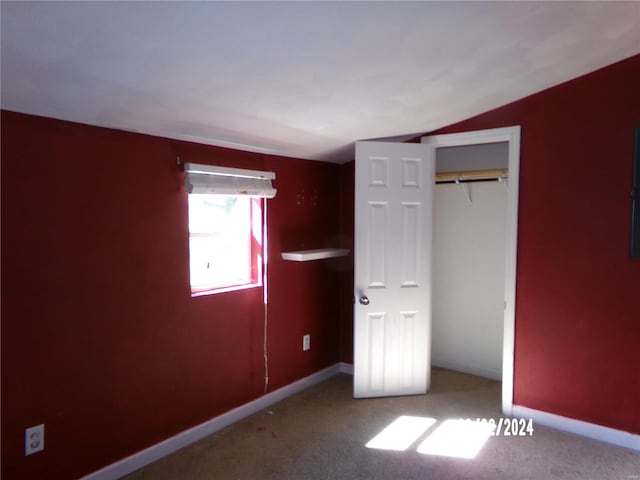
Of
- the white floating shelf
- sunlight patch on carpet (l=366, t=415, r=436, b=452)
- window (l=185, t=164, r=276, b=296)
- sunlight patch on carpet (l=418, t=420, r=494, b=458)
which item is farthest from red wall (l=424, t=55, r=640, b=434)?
window (l=185, t=164, r=276, b=296)

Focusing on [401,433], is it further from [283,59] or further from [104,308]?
[283,59]

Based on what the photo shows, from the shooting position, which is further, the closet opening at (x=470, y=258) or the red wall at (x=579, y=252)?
the closet opening at (x=470, y=258)

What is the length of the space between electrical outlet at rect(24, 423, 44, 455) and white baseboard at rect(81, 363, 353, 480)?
32cm

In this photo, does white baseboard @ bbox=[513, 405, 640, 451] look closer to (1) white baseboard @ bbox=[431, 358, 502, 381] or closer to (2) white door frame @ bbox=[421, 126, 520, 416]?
(2) white door frame @ bbox=[421, 126, 520, 416]

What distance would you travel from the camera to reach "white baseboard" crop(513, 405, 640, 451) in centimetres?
275

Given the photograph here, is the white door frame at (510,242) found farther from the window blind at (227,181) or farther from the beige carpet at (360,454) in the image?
the window blind at (227,181)

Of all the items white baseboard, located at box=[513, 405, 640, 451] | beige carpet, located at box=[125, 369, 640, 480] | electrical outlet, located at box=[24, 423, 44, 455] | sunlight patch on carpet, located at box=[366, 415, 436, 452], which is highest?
electrical outlet, located at box=[24, 423, 44, 455]

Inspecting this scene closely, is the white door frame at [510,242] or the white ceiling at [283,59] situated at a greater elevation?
the white ceiling at [283,59]

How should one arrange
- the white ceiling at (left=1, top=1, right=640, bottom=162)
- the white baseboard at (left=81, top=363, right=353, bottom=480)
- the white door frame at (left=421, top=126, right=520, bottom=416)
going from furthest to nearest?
the white door frame at (left=421, top=126, right=520, bottom=416) → the white baseboard at (left=81, top=363, right=353, bottom=480) → the white ceiling at (left=1, top=1, right=640, bottom=162)

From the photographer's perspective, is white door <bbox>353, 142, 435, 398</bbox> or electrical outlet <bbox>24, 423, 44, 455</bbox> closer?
electrical outlet <bbox>24, 423, 44, 455</bbox>

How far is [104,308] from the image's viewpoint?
2326mm

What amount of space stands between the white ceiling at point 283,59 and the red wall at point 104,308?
21cm

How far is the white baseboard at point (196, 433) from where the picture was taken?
7.87 feet
